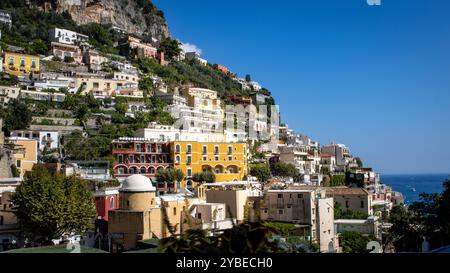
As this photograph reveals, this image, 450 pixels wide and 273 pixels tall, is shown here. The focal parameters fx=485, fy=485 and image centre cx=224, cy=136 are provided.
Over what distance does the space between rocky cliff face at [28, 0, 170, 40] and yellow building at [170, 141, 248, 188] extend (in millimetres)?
42166

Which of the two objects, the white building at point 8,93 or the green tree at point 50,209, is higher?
the white building at point 8,93

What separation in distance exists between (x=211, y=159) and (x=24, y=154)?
14.5 meters

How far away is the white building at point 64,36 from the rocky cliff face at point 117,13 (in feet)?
32.9

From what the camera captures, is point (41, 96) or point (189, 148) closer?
point (189, 148)

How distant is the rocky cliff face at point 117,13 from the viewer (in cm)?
7131

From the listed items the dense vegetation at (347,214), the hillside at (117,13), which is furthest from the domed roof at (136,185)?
the hillside at (117,13)

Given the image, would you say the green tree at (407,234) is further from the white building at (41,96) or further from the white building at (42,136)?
the white building at (41,96)

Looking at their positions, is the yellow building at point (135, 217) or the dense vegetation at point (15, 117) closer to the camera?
the yellow building at point (135, 217)

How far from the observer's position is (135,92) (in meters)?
50.1

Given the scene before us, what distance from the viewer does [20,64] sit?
51.0 m

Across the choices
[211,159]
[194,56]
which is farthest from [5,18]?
[211,159]

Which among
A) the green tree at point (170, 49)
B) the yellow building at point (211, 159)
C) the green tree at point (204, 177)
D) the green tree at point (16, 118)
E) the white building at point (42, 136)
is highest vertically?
the green tree at point (170, 49)

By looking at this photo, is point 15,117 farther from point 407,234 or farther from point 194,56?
point 194,56
